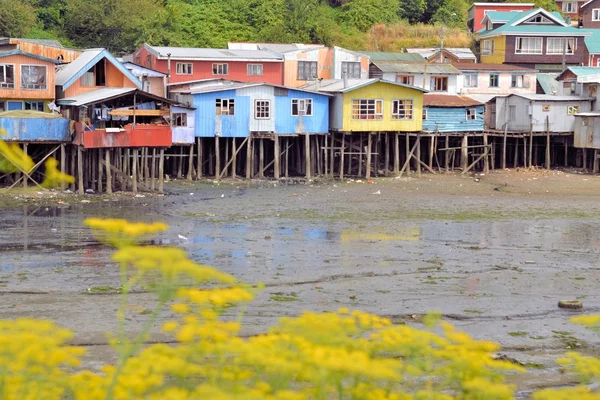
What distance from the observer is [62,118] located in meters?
32.7

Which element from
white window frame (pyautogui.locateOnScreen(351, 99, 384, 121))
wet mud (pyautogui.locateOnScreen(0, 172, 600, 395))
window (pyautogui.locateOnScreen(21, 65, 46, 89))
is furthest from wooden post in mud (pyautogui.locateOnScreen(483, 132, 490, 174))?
window (pyautogui.locateOnScreen(21, 65, 46, 89))

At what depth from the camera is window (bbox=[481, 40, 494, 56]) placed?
5456 centimetres

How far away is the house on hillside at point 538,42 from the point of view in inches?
2073

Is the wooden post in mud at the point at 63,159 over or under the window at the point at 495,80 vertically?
under

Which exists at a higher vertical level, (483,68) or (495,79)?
(483,68)

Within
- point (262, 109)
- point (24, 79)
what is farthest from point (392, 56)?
point (24, 79)

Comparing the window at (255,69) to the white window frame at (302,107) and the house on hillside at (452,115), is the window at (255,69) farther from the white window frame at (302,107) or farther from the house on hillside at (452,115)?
the house on hillside at (452,115)

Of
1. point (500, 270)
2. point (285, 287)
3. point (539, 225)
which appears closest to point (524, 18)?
point (539, 225)

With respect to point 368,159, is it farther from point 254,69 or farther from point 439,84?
point 439,84

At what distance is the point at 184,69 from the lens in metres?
41.9

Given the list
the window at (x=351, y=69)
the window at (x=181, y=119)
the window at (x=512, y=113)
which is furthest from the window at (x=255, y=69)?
the window at (x=512, y=113)

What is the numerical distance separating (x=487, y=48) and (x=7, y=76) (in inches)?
1234

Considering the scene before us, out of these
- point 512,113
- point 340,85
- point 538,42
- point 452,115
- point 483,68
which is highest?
point 538,42

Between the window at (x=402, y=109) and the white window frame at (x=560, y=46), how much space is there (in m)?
16.2
